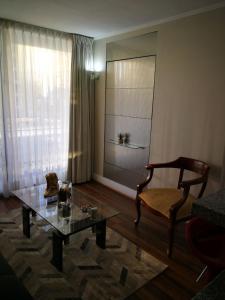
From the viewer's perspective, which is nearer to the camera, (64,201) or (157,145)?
(64,201)

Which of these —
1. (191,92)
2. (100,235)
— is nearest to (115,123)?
(191,92)

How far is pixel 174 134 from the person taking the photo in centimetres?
312

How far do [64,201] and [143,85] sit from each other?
1.93 meters

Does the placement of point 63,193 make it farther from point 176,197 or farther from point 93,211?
point 176,197

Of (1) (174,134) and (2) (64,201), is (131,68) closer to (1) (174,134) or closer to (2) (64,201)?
(1) (174,134)

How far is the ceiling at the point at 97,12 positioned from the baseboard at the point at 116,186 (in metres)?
2.35

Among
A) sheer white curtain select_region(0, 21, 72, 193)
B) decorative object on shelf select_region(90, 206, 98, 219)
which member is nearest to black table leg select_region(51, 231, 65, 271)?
decorative object on shelf select_region(90, 206, 98, 219)

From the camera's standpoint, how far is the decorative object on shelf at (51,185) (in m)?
2.63

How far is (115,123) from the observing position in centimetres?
395


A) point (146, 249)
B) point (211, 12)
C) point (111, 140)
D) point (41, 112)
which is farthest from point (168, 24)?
point (146, 249)

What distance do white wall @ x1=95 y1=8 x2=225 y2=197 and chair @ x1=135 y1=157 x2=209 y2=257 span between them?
0.15 metres

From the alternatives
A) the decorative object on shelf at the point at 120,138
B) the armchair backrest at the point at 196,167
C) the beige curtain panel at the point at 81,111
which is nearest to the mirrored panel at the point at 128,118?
the decorative object on shelf at the point at 120,138

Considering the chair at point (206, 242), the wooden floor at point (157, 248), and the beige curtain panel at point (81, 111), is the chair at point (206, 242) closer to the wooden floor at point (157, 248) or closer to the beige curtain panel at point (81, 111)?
the wooden floor at point (157, 248)

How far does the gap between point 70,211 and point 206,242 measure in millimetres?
1451
